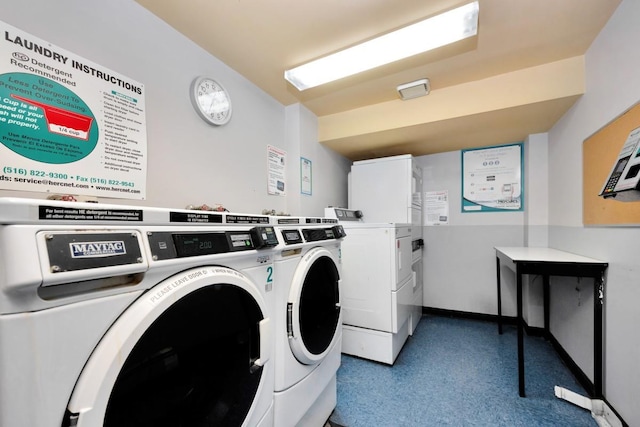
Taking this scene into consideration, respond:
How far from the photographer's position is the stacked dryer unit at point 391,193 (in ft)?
8.00

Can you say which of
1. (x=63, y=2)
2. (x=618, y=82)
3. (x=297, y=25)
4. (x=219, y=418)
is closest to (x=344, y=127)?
(x=297, y=25)

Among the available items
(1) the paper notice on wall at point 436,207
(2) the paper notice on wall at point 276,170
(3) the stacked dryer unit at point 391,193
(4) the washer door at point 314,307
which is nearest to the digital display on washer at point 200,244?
(4) the washer door at point 314,307

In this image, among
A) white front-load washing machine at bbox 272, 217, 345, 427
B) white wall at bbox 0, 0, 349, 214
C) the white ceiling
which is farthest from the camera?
the white ceiling

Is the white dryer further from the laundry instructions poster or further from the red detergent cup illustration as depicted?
the red detergent cup illustration

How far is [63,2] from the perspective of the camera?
3.49 ft

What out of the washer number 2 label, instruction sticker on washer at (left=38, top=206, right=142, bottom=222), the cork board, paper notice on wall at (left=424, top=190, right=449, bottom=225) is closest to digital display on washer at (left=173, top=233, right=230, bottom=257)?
instruction sticker on washer at (left=38, top=206, right=142, bottom=222)

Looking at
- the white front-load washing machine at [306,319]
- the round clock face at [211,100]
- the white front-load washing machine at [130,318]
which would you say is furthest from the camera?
the round clock face at [211,100]

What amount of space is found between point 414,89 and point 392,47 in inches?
22.3

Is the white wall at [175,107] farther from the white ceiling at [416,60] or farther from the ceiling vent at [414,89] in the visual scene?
the ceiling vent at [414,89]

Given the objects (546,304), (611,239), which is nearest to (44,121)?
(611,239)

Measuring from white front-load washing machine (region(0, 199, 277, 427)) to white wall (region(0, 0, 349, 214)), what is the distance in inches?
31.7

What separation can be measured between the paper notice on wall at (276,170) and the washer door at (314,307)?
1.01 m

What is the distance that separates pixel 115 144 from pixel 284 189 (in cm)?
125

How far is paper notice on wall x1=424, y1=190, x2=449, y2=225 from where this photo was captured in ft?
9.97
